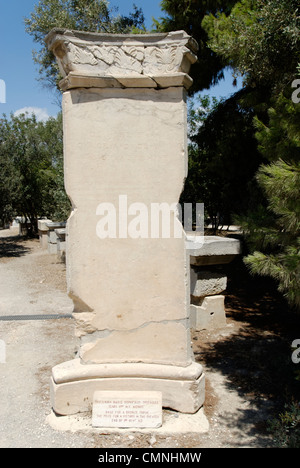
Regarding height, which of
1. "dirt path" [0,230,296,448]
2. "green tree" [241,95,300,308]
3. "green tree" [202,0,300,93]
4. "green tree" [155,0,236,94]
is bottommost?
"dirt path" [0,230,296,448]

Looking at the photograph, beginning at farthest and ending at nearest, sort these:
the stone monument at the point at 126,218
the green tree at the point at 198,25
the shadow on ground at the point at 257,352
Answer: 1. the green tree at the point at 198,25
2. the shadow on ground at the point at 257,352
3. the stone monument at the point at 126,218

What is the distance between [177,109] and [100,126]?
1.91 feet

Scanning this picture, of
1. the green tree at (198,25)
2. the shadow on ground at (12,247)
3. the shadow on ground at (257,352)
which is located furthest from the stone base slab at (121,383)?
the shadow on ground at (12,247)

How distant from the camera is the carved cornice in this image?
110 inches

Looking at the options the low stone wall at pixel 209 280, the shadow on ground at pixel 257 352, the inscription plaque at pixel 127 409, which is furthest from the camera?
the low stone wall at pixel 209 280

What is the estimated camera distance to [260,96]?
219 inches

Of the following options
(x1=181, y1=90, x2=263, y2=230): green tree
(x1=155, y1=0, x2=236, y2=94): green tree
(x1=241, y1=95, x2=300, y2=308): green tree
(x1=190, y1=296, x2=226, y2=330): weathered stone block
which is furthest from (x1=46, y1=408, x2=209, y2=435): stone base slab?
(x1=155, y1=0, x2=236, y2=94): green tree

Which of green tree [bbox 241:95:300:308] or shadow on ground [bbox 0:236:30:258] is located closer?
green tree [bbox 241:95:300:308]

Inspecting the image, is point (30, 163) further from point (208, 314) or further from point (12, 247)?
point (208, 314)

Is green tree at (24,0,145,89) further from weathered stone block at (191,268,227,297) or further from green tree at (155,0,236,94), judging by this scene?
weathered stone block at (191,268,227,297)

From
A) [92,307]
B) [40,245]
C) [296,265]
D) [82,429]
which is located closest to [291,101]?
[296,265]

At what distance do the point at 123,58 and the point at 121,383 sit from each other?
239 centimetres

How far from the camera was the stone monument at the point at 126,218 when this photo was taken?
9.29ft

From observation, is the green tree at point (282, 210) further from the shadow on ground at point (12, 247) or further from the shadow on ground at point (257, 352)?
the shadow on ground at point (12, 247)
